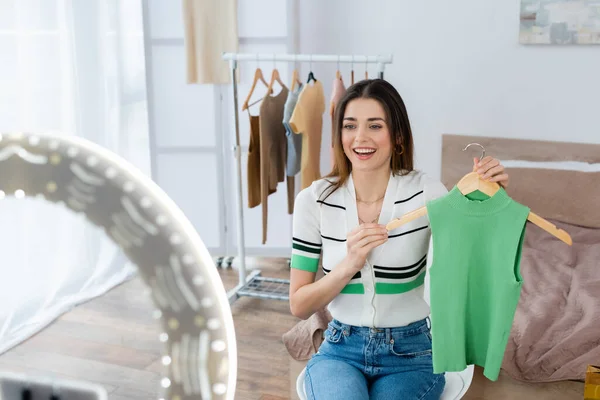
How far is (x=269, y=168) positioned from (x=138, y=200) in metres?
2.74

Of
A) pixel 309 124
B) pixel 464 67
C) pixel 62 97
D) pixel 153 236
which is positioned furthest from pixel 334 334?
pixel 464 67

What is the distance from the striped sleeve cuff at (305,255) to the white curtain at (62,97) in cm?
128

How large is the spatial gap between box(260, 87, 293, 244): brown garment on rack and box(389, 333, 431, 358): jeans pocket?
1597 millimetres

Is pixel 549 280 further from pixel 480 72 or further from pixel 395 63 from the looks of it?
pixel 395 63

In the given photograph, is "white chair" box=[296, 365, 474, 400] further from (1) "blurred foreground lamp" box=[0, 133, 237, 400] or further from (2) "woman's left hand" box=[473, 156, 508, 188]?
(1) "blurred foreground lamp" box=[0, 133, 237, 400]

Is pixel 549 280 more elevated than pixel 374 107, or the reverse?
pixel 374 107

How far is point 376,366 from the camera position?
1.41m

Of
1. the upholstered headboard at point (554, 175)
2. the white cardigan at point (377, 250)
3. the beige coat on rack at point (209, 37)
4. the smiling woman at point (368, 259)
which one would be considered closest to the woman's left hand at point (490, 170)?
the smiling woman at point (368, 259)

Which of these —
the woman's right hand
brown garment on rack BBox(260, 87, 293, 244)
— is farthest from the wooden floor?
the woman's right hand

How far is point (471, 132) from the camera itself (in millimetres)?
A: 3465

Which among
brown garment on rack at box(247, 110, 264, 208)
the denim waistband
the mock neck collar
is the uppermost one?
the mock neck collar

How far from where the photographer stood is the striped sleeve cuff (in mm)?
1522

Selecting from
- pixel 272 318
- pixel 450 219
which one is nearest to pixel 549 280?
pixel 272 318

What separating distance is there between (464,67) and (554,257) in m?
1.12
